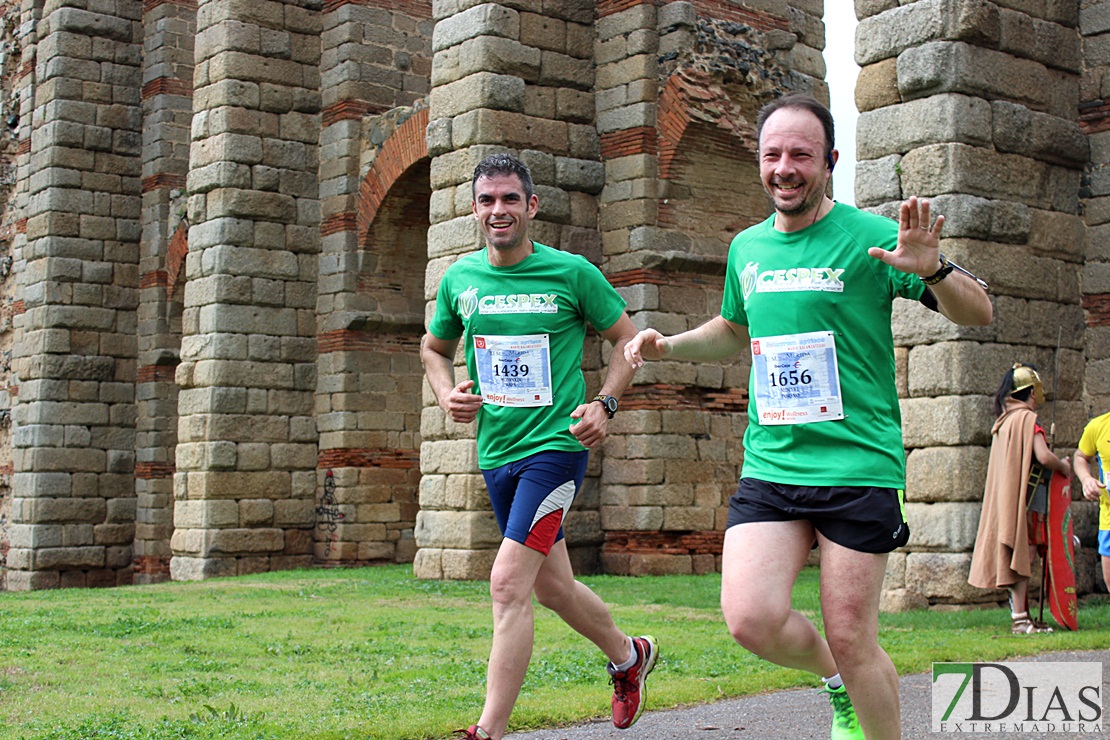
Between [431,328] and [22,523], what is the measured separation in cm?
1739

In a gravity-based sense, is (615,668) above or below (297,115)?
below

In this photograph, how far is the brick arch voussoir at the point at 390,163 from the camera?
634 inches

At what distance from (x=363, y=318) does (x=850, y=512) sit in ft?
45.6

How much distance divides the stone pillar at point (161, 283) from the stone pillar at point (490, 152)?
8605 millimetres

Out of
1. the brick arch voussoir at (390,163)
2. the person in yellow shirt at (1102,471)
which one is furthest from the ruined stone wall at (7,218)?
the person in yellow shirt at (1102,471)

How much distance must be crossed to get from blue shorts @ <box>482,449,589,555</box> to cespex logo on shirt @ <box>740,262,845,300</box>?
3.90ft

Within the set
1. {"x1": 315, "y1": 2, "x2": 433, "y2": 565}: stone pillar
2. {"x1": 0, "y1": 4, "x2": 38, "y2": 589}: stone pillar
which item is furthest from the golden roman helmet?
{"x1": 0, "y1": 4, "x2": 38, "y2": 589}: stone pillar

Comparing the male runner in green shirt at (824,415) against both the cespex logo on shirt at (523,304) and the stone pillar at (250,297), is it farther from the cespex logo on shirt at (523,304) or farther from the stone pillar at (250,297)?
the stone pillar at (250,297)

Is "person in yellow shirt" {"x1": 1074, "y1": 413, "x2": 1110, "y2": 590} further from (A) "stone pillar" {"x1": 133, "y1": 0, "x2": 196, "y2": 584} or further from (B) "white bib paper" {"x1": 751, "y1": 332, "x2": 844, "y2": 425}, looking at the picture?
(A) "stone pillar" {"x1": 133, "y1": 0, "x2": 196, "y2": 584}

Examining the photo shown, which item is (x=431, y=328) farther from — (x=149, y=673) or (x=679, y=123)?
(x=679, y=123)

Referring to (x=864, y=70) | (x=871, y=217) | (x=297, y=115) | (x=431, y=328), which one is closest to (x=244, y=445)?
(x=297, y=115)

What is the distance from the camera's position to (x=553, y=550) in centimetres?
524

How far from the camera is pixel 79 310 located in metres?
21.3

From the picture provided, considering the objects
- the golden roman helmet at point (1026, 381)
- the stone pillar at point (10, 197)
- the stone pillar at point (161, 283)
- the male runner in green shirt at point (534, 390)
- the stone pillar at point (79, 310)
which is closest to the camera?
the male runner in green shirt at point (534, 390)
